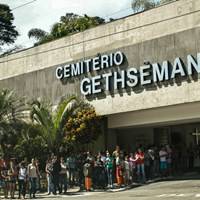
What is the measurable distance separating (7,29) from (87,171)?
4124cm

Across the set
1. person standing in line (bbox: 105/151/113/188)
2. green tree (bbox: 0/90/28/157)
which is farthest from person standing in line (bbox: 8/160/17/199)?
green tree (bbox: 0/90/28/157)

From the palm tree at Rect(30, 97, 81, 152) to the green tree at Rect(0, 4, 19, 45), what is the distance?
35.5 meters

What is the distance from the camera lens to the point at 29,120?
31.1m

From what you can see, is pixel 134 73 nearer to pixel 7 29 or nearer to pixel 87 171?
pixel 87 171

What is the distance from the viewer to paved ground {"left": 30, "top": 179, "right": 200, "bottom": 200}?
20753 millimetres

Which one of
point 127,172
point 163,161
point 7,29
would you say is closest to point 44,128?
point 127,172

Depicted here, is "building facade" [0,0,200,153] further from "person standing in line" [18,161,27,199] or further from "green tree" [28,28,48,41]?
"green tree" [28,28,48,41]

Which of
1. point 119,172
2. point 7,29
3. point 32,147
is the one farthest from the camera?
point 7,29

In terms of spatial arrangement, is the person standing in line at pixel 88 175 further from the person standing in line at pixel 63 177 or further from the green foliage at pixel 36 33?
the green foliage at pixel 36 33

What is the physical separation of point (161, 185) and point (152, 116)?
542 cm

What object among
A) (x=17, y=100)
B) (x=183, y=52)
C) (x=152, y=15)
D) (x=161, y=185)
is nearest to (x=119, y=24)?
(x=152, y=15)

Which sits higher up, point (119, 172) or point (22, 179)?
point (119, 172)

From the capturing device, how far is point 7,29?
64500 millimetres

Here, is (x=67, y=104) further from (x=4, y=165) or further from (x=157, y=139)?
(x=157, y=139)
